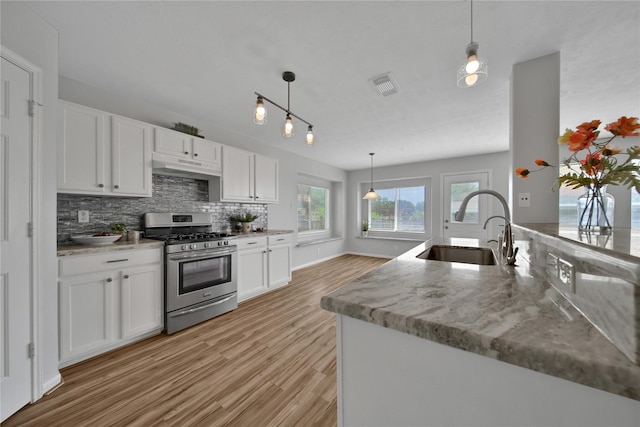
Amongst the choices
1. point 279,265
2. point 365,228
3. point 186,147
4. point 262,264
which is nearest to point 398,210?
point 365,228

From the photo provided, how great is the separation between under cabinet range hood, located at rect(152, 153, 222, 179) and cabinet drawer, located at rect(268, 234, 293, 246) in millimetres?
1150

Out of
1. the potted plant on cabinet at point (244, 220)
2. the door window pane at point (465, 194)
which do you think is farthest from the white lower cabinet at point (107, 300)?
the door window pane at point (465, 194)

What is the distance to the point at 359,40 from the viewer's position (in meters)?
1.74

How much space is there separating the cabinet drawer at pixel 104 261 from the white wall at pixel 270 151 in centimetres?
152

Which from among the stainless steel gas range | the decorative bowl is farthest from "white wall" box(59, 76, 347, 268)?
the decorative bowl

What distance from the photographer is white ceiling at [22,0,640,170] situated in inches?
59.0

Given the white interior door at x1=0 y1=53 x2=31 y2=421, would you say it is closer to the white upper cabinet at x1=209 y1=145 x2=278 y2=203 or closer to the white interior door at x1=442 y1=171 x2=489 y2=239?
the white upper cabinet at x1=209 y1=145 x2=278 y2=203

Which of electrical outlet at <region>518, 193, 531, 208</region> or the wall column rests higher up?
the wall column

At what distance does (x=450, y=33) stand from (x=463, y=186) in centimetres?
416

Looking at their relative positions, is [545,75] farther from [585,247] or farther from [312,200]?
[312,200]

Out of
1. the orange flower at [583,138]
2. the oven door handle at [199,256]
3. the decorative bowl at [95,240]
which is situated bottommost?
the oven door handle at [199,256]

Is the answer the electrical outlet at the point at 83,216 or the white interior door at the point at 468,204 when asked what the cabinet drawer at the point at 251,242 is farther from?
the white interior door at the point at 468,204

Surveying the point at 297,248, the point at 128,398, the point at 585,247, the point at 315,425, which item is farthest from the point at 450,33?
the point at 297,248

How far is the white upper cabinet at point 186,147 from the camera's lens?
2595 millimetres
